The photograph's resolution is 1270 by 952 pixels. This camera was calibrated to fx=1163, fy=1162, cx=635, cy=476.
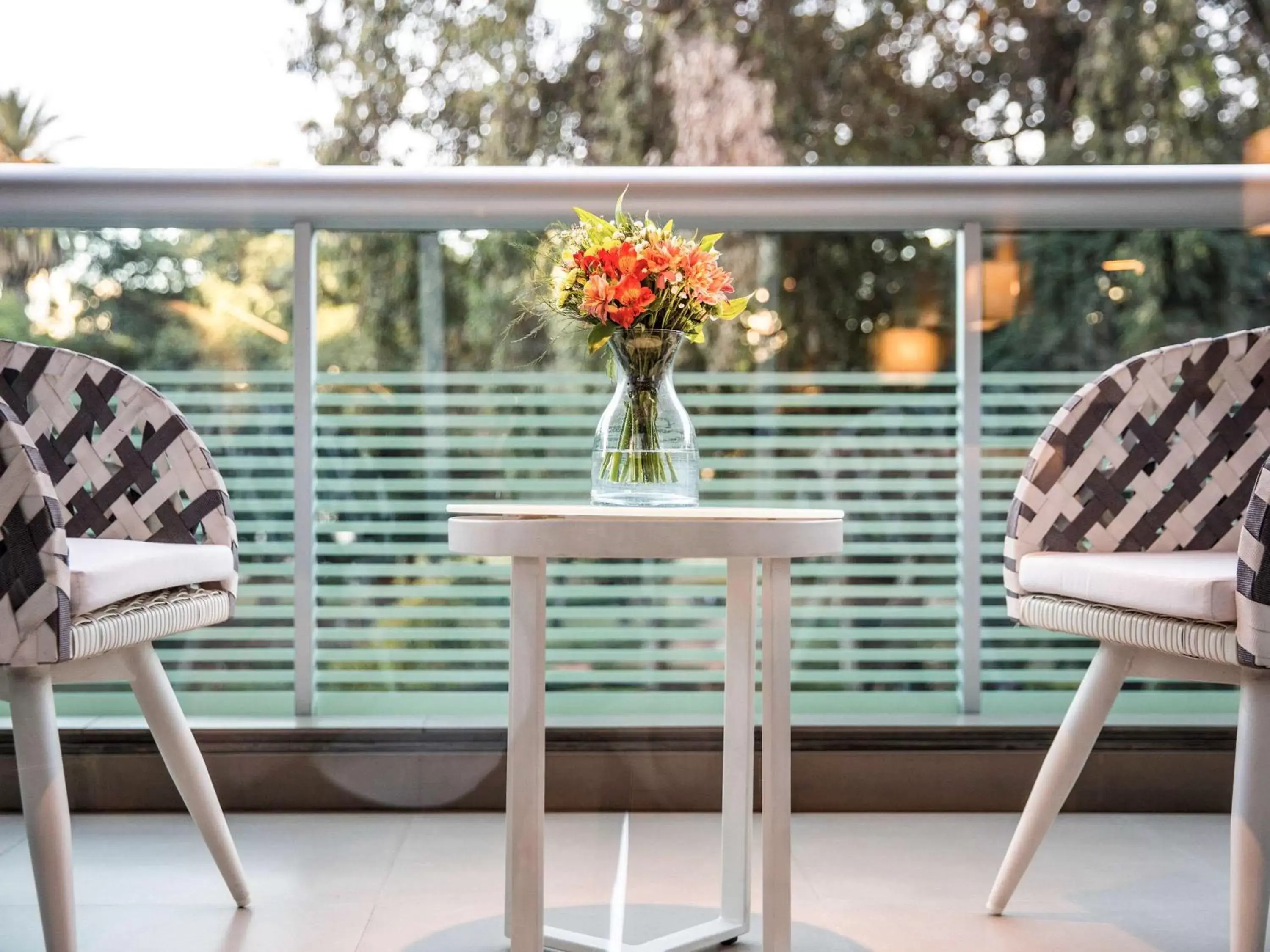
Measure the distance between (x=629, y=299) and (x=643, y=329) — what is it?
49mm

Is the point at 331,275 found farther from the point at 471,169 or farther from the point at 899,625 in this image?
the point at 899,625

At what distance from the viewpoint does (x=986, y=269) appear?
6.93 ft

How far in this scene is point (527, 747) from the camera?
1186mm

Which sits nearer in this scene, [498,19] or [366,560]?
[366,560]

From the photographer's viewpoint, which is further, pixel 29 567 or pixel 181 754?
pixel 181 754

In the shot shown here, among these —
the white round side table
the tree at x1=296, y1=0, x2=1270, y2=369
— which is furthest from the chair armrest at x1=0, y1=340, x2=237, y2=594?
the tree at x1=296, y1=0, x2=1270, y2=369

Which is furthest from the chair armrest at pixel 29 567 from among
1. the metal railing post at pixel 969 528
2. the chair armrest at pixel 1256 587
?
the metal railing post at pixel 969 528

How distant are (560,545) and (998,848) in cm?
102

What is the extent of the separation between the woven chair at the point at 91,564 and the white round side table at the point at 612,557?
38 cm

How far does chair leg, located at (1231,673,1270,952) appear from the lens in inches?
45.1

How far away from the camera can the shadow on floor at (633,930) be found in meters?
1.38

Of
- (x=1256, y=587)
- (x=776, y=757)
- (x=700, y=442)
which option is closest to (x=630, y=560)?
(x=700, y=442)

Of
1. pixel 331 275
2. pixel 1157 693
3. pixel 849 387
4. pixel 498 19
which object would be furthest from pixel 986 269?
pixel 498 19

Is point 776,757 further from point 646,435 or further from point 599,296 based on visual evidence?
point 599,296
